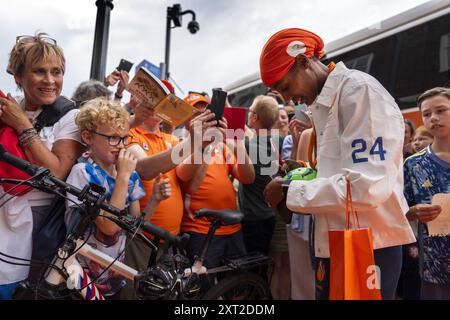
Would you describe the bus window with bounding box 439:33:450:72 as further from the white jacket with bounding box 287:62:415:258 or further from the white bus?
the white jacket with bounding box 287:62:415:258

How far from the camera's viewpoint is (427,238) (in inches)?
87.0

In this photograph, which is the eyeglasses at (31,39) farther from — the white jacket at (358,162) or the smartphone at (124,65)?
the white jacket at (358,162)

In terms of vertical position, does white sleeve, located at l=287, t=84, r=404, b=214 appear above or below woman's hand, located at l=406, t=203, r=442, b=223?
Answer: above

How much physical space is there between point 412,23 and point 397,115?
12.2ft

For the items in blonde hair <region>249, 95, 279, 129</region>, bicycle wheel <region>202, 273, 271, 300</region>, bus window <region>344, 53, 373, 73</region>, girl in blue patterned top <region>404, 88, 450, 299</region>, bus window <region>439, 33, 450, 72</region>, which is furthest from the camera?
bus window <region>344, 53, 373, 73</region>

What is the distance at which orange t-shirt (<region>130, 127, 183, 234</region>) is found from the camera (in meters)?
2.59

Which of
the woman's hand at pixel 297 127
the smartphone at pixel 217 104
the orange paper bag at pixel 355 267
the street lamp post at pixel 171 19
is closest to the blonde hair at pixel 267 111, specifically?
the woman's hand at pixel 297 127

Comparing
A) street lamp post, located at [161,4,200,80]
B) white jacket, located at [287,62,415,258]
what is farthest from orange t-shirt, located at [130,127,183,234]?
street lamp post, located at [161,4,200,80]

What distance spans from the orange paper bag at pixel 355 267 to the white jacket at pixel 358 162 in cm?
12

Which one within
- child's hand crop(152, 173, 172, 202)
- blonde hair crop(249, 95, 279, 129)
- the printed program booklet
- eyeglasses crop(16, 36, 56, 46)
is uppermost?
blonde hair crop(249, 95, 279, 129)

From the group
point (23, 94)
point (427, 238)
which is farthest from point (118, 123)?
point (427, 238)

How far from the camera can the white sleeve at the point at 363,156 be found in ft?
4.36

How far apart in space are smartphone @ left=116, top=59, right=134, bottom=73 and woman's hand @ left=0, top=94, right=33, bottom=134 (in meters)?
1.46
